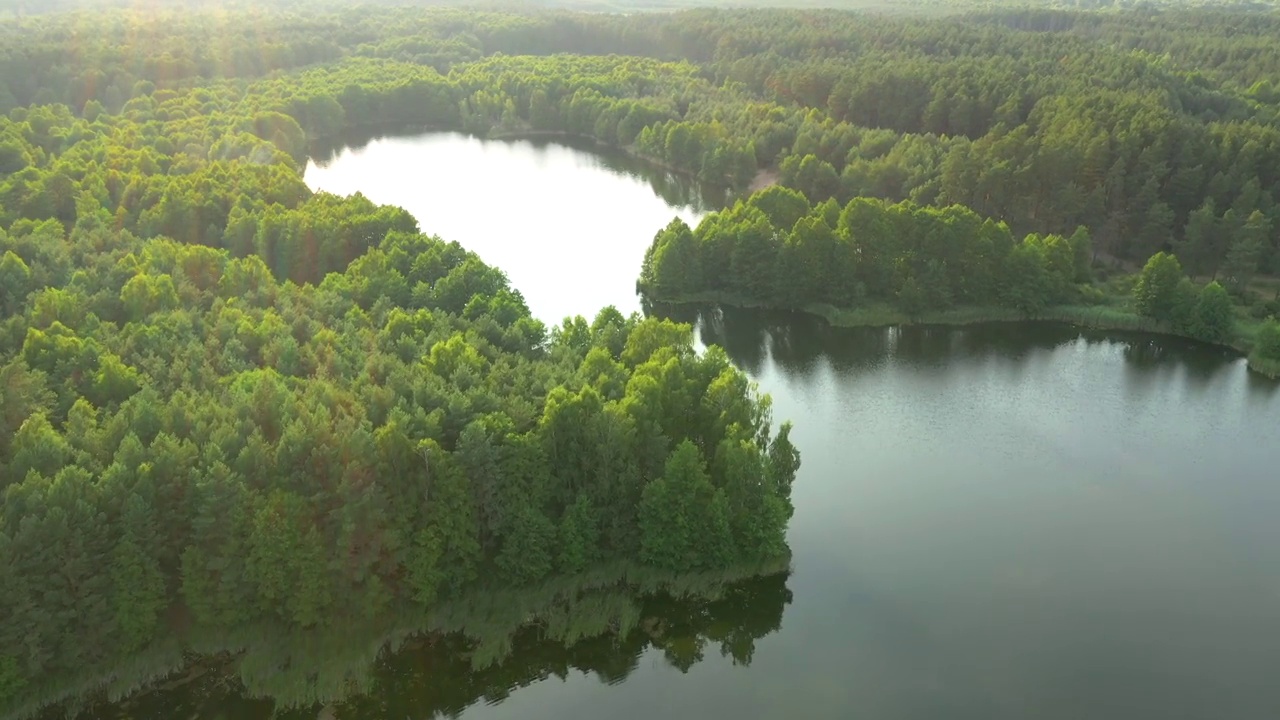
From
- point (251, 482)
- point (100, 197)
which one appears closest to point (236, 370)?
point (251, 482)

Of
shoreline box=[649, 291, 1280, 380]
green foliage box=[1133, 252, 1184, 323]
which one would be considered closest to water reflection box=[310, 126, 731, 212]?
shoreline box=[649, 291, 1280, 380]

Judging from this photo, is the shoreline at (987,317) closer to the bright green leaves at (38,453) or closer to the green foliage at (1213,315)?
the green foliage at (1213,315)

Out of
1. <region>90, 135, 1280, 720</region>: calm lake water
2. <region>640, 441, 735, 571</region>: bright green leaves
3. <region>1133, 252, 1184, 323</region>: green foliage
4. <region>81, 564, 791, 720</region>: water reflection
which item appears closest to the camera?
<region>81, 564, 791, 720</region>: water reflection

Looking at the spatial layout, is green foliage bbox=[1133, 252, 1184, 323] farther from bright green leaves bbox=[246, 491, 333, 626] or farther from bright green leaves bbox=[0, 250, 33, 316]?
bright green leaves bbox=[0, 250, 33, 316]

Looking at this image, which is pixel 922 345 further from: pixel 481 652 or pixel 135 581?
→ pixel 135 581

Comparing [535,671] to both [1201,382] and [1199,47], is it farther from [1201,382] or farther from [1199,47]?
[1199,47]

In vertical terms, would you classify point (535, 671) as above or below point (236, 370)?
below
